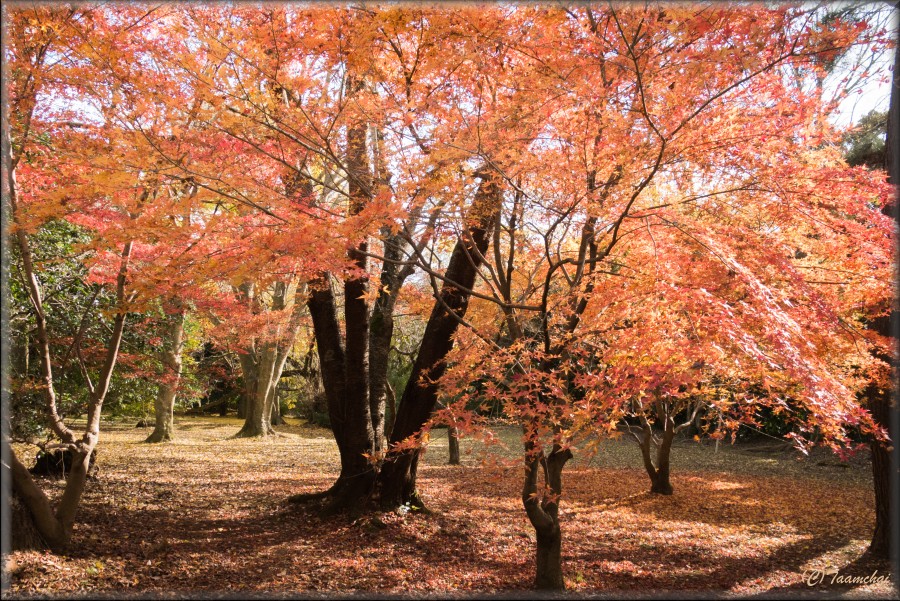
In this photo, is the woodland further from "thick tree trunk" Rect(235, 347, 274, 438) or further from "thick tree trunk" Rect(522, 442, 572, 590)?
"thick tree trunk" Rect(235, 347, 274, 438)

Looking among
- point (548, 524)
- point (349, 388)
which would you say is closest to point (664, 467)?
point (548, 524)

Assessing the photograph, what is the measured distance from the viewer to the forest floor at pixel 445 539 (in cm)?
418

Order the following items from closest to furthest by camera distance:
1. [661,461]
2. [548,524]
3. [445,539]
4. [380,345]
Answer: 1. [548,524]
2. [445,539]
3. [380,345]
4. [661,461]

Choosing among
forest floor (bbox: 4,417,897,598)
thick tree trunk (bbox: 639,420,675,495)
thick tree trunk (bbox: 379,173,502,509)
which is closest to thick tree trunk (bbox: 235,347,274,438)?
forest floor (bbox: 4,417,897,598)

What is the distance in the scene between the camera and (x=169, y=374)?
10648mm

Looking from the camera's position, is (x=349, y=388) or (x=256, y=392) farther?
(x=256, y=392)

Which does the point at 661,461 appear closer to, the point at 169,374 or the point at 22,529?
the point at 22,529

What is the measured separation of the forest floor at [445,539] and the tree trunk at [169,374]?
1725 millimetres

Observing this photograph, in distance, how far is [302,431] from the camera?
61.2 ft

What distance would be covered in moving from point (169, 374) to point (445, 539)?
7.20 metres

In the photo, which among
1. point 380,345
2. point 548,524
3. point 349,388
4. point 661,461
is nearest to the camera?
point 548,524

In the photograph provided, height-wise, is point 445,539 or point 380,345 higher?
point 380,345

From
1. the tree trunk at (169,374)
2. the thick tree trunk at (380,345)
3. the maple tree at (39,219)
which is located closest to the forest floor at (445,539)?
the maple tree at (39,219)

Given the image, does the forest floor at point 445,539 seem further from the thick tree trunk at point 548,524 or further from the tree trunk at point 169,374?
the tree trunk at point 169,374
